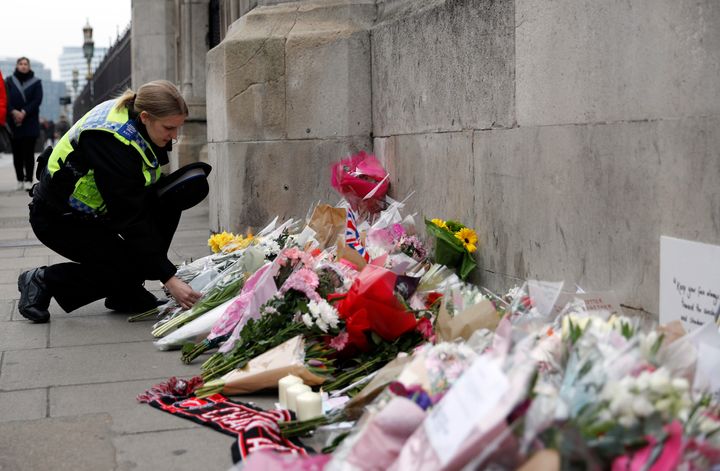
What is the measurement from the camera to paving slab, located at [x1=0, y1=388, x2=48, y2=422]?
3.77m

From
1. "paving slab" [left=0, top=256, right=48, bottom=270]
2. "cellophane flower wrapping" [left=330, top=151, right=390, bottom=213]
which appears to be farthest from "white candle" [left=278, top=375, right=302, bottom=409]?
"paving slab" [left=0, top=256, right=48, bottom=270]

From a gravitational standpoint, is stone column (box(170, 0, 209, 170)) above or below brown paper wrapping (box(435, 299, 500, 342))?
above

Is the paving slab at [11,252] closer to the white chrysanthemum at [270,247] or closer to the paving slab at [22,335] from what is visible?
the paving slab at [22,335]

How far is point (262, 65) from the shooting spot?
7238 millimetres

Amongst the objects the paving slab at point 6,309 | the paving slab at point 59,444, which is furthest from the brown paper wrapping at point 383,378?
the paving slab at point 6,309

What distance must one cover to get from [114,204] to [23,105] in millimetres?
9660

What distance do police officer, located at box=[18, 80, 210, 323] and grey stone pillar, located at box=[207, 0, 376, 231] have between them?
1370 mm

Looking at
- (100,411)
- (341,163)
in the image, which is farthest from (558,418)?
(341,163)

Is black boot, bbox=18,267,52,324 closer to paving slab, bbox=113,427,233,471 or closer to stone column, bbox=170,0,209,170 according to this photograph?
paving slab, bbox=113,427,233,471

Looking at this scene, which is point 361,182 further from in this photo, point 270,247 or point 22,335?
point 22,335

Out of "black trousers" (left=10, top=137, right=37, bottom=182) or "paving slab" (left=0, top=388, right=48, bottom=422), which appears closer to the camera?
"paving slab" (left=0, top=388, right=48, bottom=422)

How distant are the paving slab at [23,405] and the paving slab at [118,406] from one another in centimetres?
3

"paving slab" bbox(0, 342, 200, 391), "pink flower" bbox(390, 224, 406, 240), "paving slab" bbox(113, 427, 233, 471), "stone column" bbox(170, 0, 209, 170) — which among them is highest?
"stone column" bbox(170, 0, 209, 170)

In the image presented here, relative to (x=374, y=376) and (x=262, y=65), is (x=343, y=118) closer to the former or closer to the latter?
(x=262, y=65)
